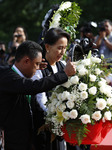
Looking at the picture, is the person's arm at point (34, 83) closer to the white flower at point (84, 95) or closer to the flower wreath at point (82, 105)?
the flower wreath at point (82, 105)

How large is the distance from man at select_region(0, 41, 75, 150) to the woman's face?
1.01ft

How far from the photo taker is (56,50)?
3.39 m

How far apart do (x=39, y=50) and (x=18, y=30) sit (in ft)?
11.1

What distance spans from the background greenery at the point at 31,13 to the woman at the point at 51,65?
43.3 feet

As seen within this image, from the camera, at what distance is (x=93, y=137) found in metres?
2.76

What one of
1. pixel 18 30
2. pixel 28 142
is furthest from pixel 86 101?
pixel 18 30

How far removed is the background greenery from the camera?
16828 mm

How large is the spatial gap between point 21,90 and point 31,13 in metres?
16.4

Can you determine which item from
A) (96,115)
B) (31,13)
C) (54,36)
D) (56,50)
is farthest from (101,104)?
(31,13)

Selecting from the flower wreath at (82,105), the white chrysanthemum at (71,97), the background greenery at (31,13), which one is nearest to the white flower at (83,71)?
the flower wreath at (82,105)

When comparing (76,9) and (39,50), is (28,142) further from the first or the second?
(76,9)

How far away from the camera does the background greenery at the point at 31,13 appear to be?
16.8 metres

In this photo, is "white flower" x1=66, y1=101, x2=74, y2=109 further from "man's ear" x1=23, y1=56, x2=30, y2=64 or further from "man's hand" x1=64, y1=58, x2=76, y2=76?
"man's ear" x1=23, y1=56, x2=30, y2=64

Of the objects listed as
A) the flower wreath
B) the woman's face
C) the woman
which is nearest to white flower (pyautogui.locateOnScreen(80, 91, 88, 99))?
the flower wreath
